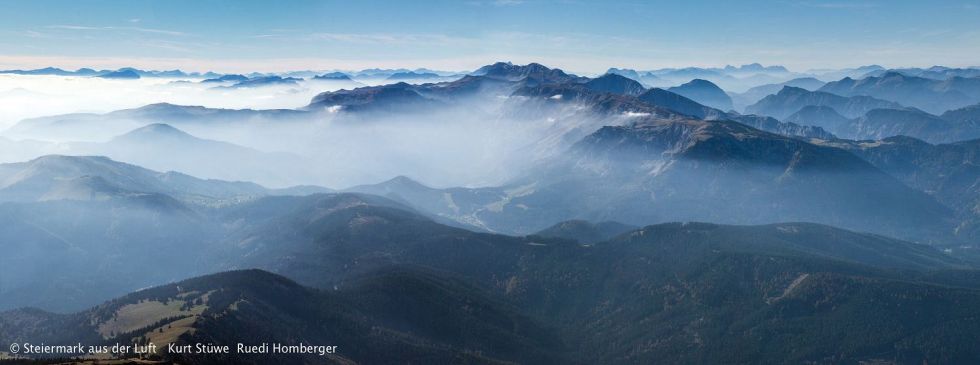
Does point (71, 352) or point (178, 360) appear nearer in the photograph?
point (178, 360)

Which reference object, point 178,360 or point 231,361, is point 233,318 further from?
point 178,360

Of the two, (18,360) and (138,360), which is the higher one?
(138,360)

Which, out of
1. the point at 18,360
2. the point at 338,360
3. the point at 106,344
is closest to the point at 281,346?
the point at 338,360

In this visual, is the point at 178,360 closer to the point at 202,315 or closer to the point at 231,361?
the point at 231,361

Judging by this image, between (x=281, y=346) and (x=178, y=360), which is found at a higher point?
(x=178, y=360)

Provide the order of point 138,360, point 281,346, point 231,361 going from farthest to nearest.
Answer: point 281,346
point 231,361
point 138,360

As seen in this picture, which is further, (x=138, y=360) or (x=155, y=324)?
(x=155, y=324)

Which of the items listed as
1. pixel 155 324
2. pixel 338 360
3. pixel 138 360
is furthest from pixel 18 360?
pixel 338 360

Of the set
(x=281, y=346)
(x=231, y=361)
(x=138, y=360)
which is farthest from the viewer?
(x=281, y=346)
